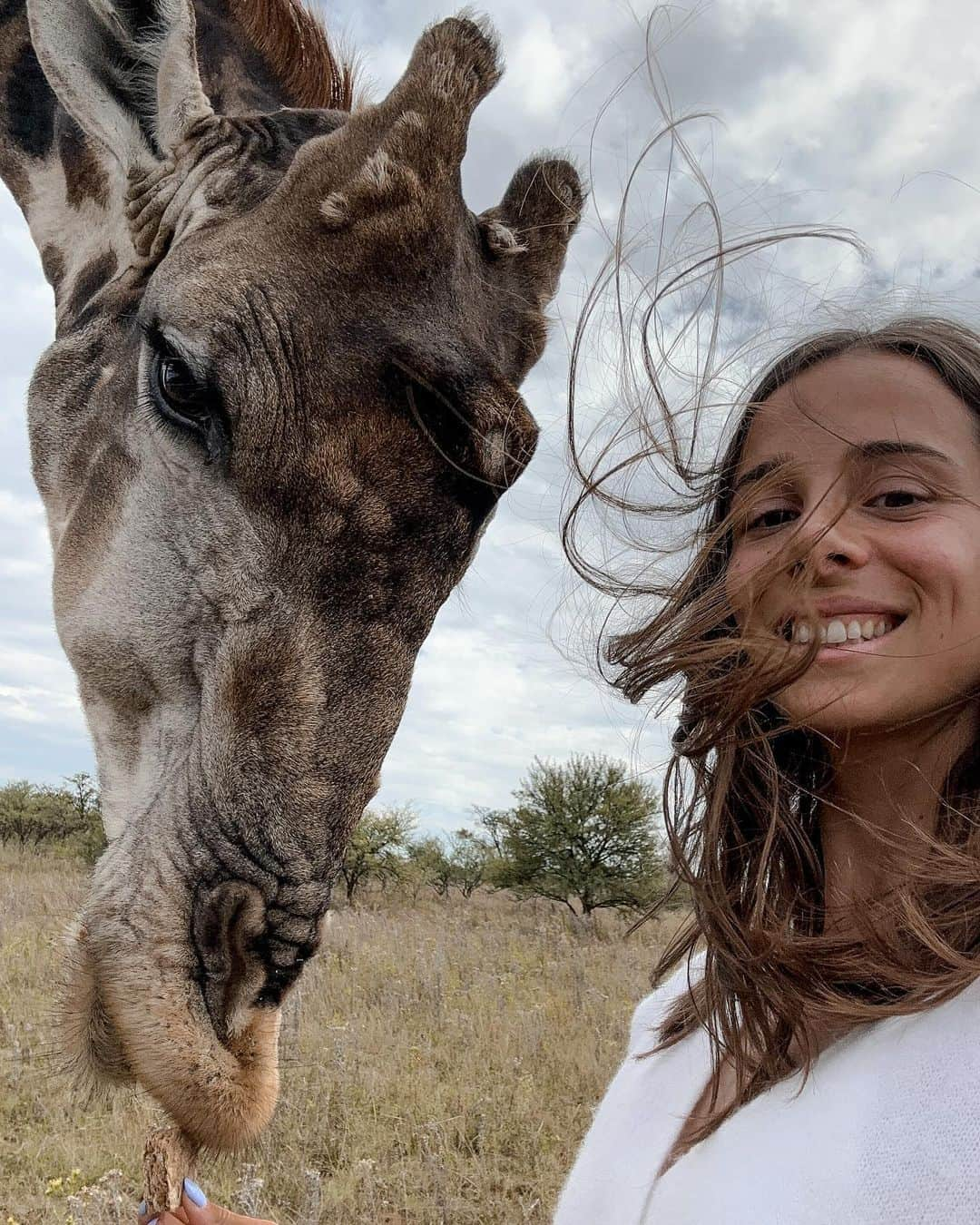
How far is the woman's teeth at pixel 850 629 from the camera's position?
49.9 inches

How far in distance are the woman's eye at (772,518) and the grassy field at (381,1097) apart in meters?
1.42

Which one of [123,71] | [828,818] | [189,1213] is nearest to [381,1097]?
[189,1213]

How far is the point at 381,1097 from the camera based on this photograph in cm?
502

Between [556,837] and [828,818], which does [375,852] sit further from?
[828,818]

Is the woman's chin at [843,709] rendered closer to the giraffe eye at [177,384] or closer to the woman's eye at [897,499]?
the woman's eye at [897,499]

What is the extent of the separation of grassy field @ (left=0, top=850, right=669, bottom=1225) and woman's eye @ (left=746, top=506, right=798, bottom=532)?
1415mm

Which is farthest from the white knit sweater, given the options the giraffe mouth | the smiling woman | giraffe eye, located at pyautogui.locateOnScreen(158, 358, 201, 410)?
giraffe eye, located at pyautogui.locateOnScreen(158, 358, 201, 410)

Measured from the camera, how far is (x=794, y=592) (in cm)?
131

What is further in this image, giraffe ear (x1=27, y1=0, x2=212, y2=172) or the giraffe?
giraffe ear (x1=27, y1=0, x2=212, y2=172)

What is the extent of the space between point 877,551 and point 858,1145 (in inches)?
29.6

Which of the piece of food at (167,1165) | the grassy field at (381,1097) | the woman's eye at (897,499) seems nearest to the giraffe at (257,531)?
the piece of food at (167,1165)

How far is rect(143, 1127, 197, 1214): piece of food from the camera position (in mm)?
1399

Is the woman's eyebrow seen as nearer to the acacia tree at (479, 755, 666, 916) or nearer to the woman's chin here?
the woman's chin

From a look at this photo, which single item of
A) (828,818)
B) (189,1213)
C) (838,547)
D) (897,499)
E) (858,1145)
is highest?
(897,499)
